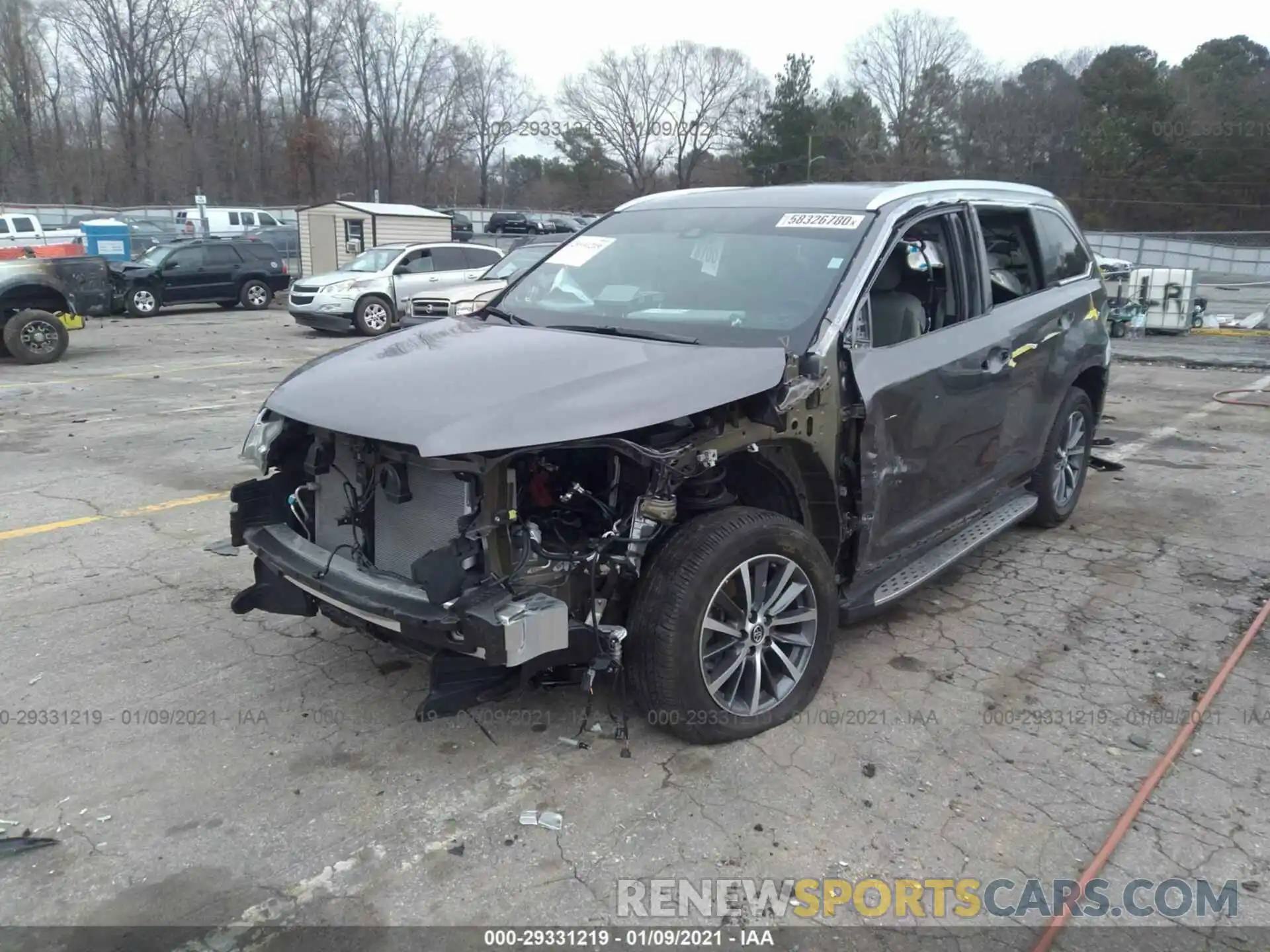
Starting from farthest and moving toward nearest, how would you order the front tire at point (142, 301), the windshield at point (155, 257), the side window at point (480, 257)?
the windshield at point (155, 257)
the front tire at point (142, 301)
the side window at point (480, 257)

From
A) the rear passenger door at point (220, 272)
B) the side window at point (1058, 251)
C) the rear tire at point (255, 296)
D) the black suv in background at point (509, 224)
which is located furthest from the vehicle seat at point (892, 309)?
the black suv in background at point (509, 224)

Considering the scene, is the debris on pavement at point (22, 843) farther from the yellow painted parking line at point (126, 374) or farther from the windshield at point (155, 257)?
the windshield at point (155, 257)

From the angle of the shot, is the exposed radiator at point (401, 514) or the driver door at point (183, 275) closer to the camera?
the exposed radiator at point (401, 514)

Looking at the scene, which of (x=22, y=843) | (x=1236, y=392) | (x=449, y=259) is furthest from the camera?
(x=449, y=259)

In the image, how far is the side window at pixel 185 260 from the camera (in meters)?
20.8

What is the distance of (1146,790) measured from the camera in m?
3.14

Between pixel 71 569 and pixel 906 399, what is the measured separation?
4479 millimetres

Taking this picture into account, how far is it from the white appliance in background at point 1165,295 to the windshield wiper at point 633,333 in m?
17.3

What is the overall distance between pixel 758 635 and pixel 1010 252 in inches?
111

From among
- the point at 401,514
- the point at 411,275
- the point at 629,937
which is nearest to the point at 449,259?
the point at 411,275

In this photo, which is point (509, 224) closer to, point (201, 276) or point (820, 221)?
point (201, 276)

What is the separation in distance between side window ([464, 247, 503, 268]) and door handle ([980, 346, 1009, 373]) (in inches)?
613

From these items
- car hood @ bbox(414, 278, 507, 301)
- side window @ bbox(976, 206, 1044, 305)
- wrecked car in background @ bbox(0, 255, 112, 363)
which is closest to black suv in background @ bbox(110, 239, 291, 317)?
wrecked car in background @ bbox(0, 255, 112, 363)

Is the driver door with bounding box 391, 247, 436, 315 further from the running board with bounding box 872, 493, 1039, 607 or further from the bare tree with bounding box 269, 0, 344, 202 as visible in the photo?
the bare tree with bounding box 269, 0, 344, 202
